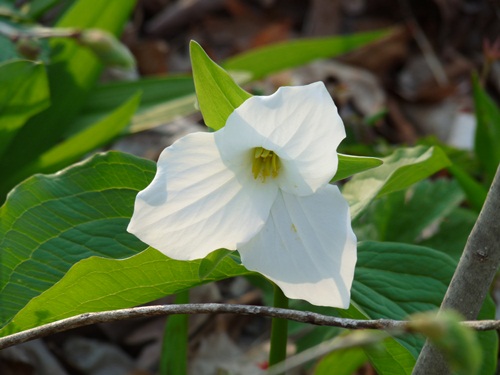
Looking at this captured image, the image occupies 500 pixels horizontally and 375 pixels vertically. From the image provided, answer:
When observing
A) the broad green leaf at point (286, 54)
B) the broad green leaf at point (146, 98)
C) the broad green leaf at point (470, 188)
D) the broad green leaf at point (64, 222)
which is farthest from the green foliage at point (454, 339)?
the broad green leaf at point (286, 54)

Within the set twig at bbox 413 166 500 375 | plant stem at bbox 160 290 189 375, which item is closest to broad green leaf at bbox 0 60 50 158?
plant stem at bbox 160 290 189 375

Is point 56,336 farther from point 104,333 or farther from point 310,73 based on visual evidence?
point 310,73

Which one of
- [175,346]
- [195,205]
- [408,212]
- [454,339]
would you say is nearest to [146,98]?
[408,212]

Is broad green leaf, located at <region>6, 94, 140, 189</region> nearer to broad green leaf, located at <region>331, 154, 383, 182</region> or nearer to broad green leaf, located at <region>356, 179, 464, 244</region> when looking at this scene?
broad green leaf, located at <region>356, 179, 464, 244</region>

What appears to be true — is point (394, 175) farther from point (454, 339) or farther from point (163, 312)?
point (454, 339)

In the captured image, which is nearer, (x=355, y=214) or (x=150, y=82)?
(x=355, y=214)

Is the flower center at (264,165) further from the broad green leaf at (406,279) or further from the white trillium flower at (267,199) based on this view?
the broad green leaf at (406,279)

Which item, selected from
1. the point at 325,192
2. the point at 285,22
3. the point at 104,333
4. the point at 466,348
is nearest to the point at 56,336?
the point at 104,333
